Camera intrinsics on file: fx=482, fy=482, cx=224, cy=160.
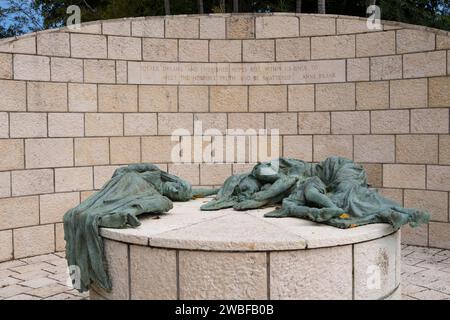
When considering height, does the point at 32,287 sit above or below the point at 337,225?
below

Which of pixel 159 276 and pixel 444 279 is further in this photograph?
pixel 444 279

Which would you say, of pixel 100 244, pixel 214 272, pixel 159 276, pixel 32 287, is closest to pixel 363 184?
pixel 214 272

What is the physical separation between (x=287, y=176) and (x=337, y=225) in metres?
1.20

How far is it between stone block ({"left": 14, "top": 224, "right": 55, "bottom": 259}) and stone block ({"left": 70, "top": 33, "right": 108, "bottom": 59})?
2.58 m

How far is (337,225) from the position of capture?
4289 millimetres

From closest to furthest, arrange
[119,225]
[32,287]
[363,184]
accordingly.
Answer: [119,225]
[363,184]
[32,287]

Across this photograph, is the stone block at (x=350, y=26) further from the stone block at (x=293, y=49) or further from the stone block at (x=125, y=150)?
the stone block at (x=125, y=150)

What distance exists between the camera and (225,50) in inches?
311

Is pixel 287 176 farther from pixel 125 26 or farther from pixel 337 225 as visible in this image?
pixel 125 26

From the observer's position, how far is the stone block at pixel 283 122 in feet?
25.9

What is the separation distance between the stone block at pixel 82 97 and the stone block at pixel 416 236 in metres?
5.04

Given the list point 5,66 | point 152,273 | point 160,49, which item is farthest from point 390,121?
point 5,66

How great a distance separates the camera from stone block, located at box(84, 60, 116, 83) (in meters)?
7.25

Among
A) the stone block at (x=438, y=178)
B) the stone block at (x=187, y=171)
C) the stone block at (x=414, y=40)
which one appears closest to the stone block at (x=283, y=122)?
the stone block at (x=187, y=171)
